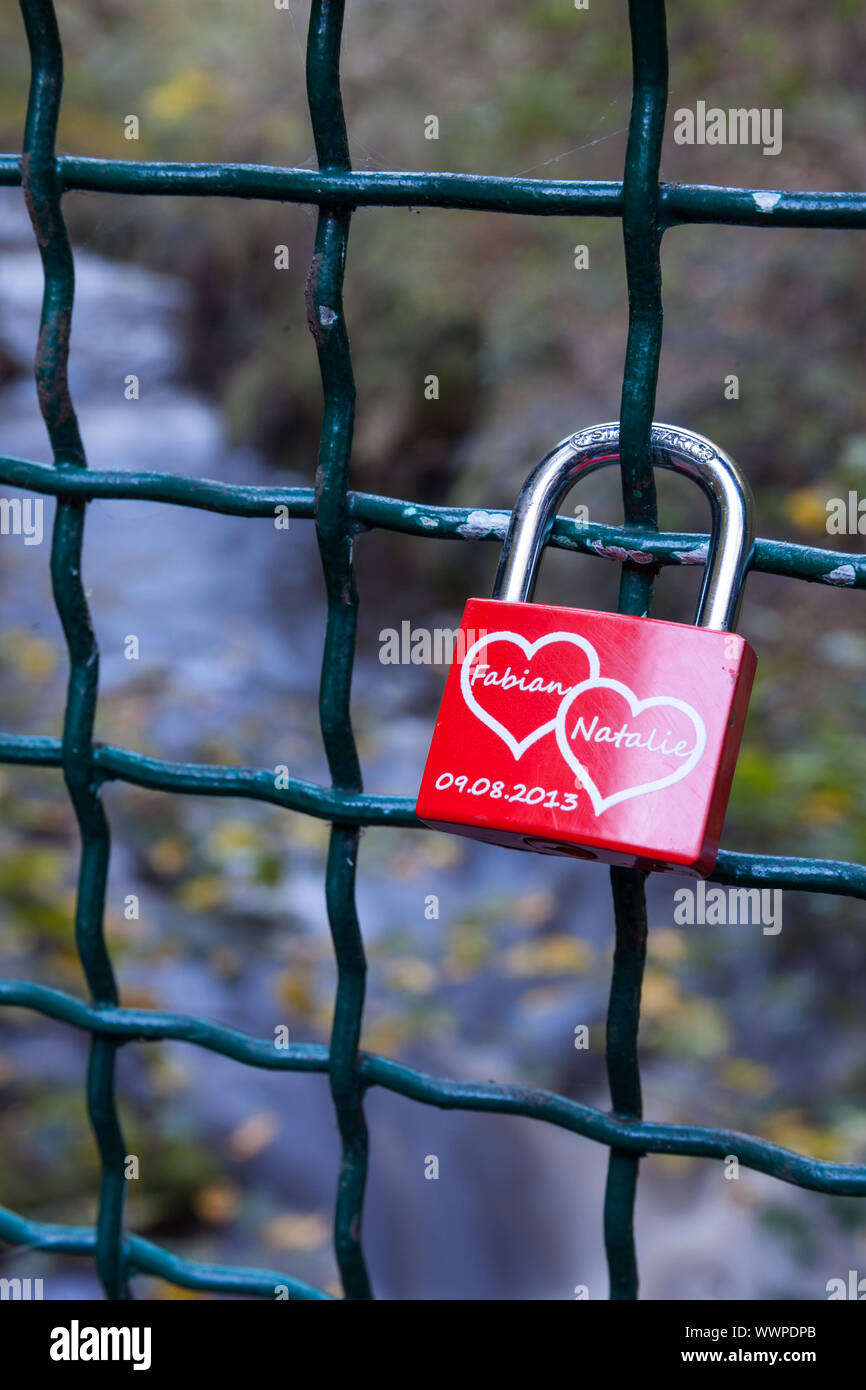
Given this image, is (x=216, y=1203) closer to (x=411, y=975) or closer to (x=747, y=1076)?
(x=411, y=975)

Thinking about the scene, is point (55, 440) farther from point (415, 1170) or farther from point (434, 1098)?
point (415, 1170)

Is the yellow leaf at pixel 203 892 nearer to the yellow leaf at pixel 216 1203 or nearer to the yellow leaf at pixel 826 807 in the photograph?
the yellow leaf at pixel 216 1203

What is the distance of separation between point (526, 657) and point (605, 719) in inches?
2.5

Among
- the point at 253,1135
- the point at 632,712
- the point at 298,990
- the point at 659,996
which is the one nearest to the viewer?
the point at 632,712

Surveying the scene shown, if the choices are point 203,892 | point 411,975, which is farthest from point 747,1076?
point 203,892

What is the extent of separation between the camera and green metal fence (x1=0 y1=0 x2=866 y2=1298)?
74cm

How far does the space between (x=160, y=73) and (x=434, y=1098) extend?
5.66 meters

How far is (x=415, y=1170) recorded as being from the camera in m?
2.55

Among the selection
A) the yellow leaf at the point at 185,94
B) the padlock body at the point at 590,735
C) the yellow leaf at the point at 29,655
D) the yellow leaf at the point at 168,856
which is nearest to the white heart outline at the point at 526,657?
the padlock body at the point at 590,735

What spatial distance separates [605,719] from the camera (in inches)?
27.4

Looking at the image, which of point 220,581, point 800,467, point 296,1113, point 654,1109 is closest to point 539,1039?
point 654,1109

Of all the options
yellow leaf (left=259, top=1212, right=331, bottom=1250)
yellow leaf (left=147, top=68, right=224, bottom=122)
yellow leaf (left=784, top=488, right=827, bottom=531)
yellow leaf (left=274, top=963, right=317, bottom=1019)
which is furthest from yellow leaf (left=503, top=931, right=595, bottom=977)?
yellow leaf (left=147, top=68, right=224, bottom=122)

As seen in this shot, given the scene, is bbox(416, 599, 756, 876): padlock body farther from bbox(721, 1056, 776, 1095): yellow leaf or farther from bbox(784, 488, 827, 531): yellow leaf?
bbox(784, 488, 827, 531): yellow leaf

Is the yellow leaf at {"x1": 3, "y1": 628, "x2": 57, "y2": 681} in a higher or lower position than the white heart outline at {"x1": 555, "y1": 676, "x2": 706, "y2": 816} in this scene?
higher
